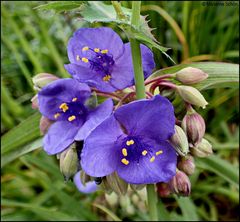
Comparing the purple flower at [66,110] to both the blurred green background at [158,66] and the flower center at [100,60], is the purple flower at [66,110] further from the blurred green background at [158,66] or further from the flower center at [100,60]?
the blurred green background at [158,66]

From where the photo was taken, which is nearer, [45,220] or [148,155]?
[148,155]

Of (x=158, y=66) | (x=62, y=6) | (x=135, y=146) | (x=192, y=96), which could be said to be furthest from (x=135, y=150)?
(x=158, y=66)

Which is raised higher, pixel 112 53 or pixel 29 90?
pixel 112 53

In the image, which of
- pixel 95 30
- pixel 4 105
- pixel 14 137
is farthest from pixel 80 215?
pixel 95 30

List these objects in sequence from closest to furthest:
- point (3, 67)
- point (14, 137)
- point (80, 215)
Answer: point (14, 137) < point (80, 215) < point (3, 67)

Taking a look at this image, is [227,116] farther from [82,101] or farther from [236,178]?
[82,101]

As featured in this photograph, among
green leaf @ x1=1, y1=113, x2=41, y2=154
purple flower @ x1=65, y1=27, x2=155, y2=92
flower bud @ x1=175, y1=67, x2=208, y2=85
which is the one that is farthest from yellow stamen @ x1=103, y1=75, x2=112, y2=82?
green leaf @ x1=1, y1=113, x2=41, y2=154

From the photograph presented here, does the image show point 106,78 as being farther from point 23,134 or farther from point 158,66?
point 158,66
